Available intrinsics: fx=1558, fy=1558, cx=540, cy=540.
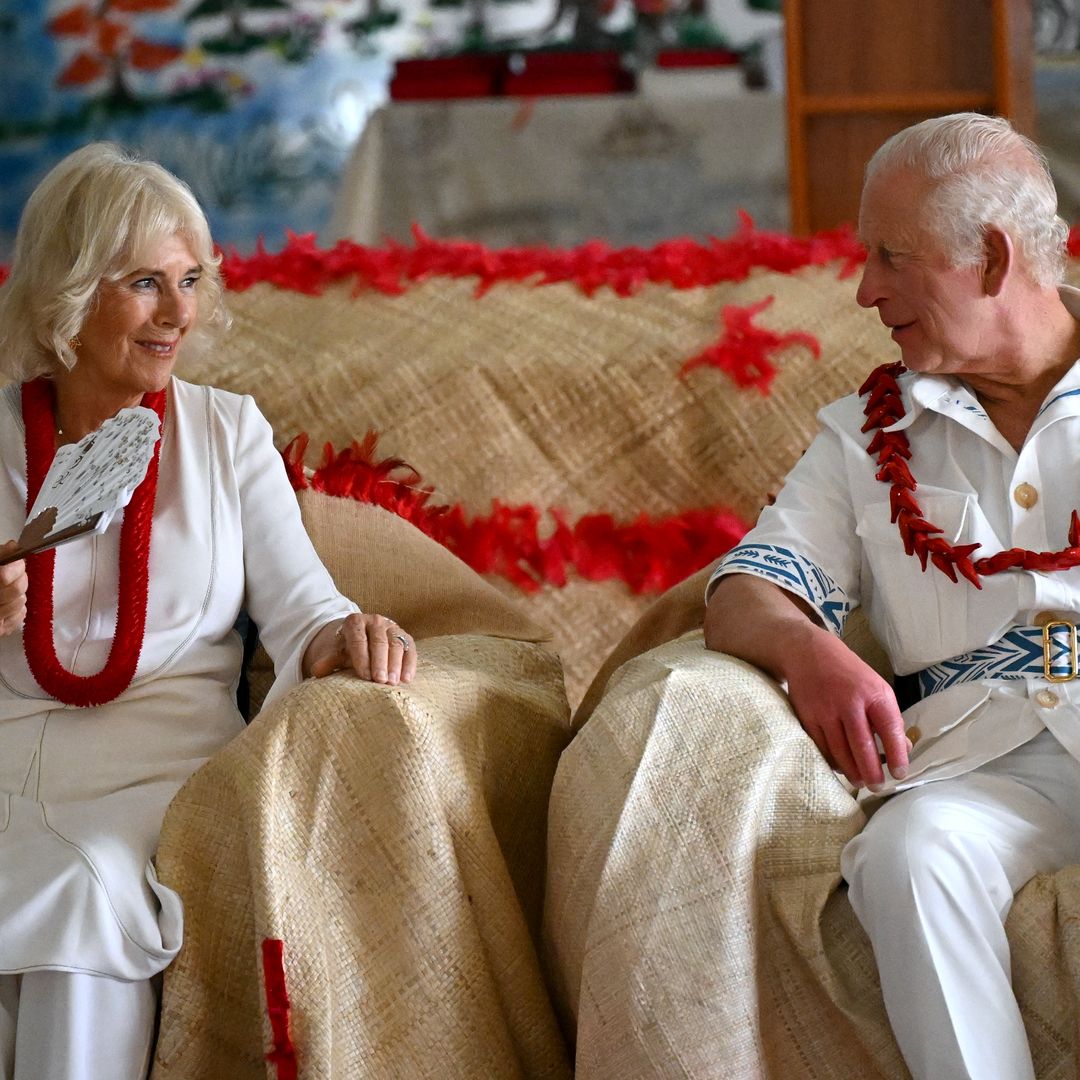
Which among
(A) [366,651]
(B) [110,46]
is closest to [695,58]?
(B) [110,46]

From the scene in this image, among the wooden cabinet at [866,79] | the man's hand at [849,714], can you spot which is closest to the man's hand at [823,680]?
the man's hand at [849,714]

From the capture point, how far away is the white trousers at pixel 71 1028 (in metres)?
1.73

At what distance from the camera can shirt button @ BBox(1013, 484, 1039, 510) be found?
6.86ft

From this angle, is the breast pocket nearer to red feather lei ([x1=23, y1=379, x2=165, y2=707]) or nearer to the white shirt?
the white shirt

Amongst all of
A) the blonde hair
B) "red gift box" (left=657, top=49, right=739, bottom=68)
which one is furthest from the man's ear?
"red gift box" (left=657, top=49, right=739, bottom=68)

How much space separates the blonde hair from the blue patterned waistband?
1.23 metres

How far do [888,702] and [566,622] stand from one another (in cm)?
83

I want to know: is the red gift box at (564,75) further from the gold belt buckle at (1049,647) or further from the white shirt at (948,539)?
the gold belt buckle at (1049,647)

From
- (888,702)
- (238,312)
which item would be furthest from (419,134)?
(888,702)

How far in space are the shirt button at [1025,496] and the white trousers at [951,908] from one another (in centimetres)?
41

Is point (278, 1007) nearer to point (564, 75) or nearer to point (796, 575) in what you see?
point (796, 575)

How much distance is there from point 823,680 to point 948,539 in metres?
Result: 0.31

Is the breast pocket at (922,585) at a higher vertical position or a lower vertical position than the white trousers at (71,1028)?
higher

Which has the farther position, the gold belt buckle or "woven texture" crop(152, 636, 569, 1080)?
the gold belt buckle
